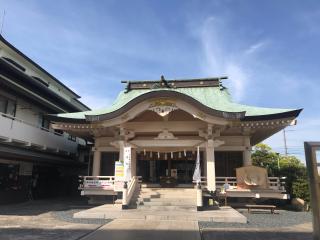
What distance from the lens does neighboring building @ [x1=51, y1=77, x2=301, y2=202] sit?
50.5 feet

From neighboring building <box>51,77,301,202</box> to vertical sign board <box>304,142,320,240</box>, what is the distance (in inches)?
387

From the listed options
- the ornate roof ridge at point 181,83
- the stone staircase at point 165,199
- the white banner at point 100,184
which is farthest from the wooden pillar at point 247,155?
the white banner at point 100,184

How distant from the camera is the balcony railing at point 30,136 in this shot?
Answer: 15.0 metres

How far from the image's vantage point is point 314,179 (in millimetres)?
4852

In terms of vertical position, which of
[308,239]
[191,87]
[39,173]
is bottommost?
[308,239]

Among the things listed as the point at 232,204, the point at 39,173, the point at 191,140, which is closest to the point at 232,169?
the point at 232,204

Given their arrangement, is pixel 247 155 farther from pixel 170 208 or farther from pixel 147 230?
pixel 147 230

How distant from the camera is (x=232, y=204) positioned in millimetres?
16359

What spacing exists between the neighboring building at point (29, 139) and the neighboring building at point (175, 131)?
2374mm

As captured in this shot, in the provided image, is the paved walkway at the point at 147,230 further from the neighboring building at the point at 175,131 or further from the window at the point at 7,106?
the window at the point at 7,106

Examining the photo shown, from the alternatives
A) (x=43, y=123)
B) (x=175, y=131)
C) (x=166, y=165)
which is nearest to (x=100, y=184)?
(x=175, y=131)

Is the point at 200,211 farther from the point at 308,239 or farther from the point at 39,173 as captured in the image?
the point at 39,173

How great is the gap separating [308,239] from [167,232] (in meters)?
4.20

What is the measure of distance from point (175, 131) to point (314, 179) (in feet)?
39.9
